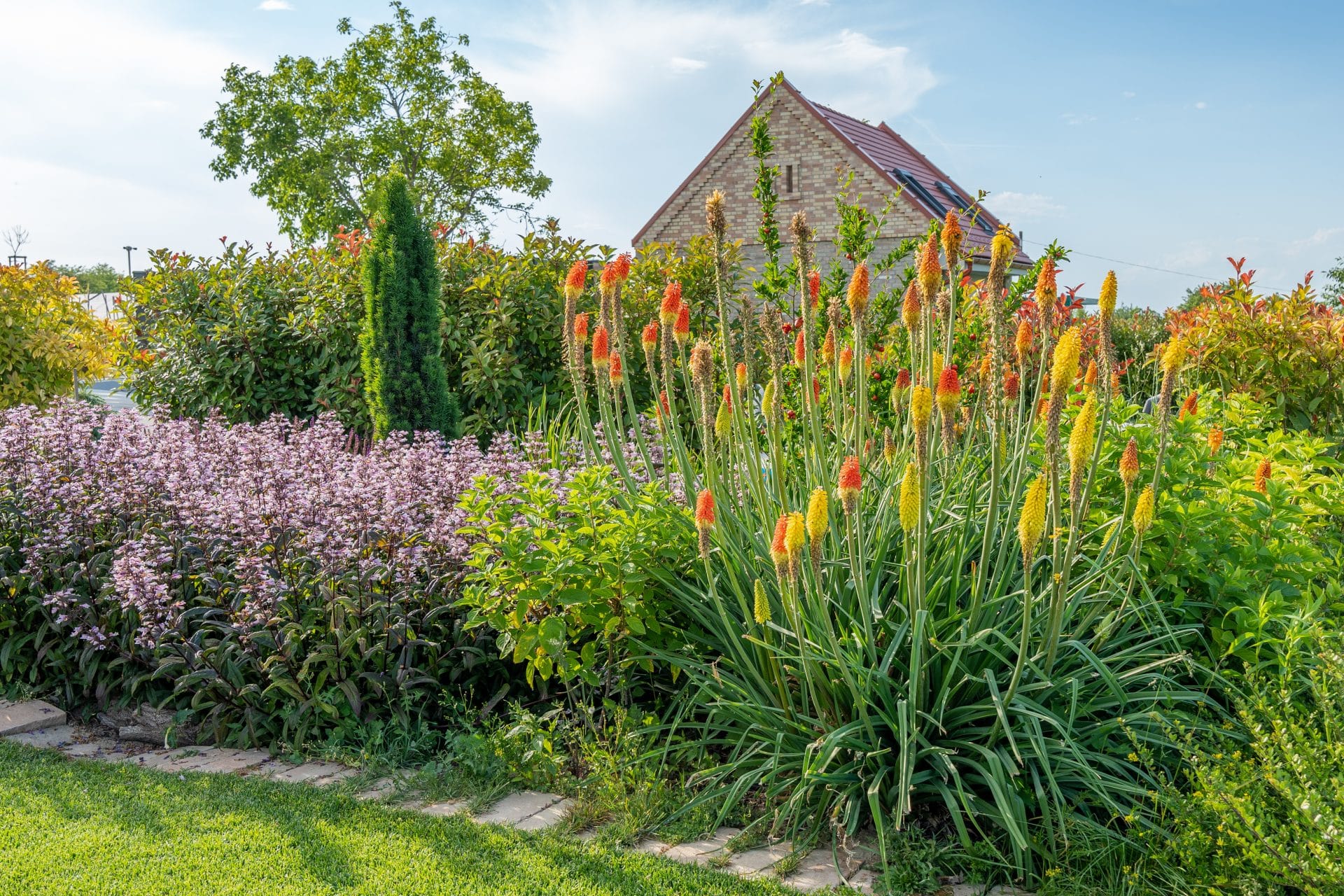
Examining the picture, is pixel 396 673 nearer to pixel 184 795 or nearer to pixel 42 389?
pixel 184 795

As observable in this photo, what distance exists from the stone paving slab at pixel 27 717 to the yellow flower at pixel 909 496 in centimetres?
392

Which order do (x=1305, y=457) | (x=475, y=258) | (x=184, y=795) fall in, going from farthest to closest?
(x=475, y=258) → (x=1305, y=457) → (x=184, y=795)

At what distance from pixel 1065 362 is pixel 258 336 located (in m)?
7.39

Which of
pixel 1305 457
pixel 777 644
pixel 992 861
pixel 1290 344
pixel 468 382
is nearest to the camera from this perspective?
→ pixel 992 861

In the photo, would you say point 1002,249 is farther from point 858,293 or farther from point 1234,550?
point 1234,550

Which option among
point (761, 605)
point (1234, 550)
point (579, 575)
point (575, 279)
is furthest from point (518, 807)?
point (1234, 550)

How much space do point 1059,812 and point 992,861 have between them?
0.96 feet

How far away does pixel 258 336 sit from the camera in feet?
27.0

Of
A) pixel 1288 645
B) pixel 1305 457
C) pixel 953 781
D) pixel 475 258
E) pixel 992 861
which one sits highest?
pixel 475 258

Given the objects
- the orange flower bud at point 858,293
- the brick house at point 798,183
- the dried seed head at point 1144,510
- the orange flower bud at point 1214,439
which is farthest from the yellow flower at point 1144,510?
the brick house at point 798,183

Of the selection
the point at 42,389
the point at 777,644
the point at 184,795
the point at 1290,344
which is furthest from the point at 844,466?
the point at 42,389

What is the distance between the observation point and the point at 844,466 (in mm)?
2432

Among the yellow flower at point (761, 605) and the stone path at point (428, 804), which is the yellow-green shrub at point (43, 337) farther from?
the yellow flower at point (761, 605)

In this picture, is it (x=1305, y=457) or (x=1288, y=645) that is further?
(x=1305, y=457)
